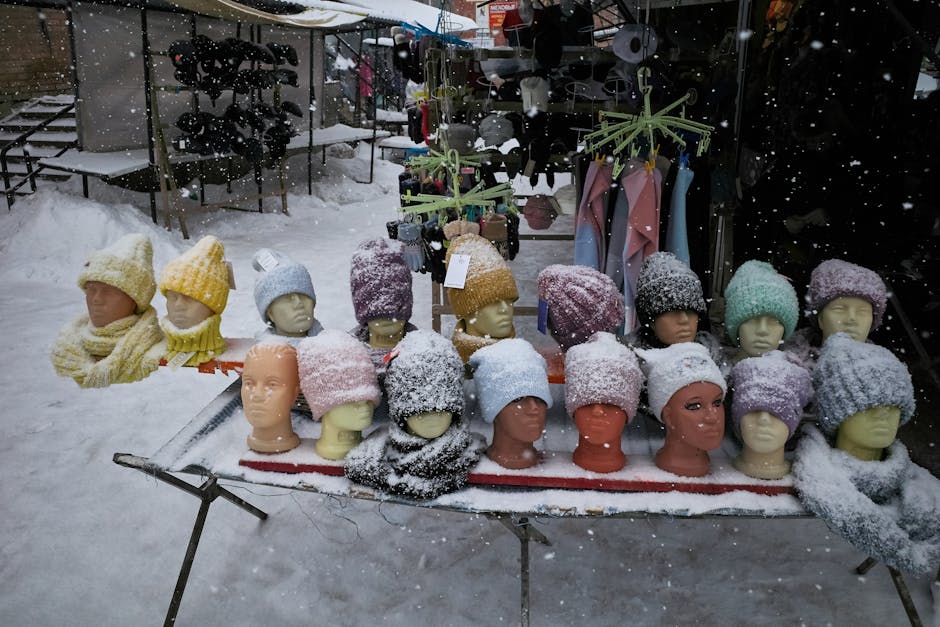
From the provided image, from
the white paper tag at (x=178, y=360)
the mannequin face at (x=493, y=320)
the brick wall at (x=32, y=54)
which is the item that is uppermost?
the brick wall at (x=32, y=54)

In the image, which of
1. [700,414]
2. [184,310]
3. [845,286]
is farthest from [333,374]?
[845,286]

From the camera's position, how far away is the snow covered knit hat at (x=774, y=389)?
189 centimetres

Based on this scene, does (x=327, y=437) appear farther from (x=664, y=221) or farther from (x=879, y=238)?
(x=879, y=238)

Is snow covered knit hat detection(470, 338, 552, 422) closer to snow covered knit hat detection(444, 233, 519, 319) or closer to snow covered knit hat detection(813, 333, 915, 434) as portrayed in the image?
snow covered knit hat detection(444, 233, 519, 319)

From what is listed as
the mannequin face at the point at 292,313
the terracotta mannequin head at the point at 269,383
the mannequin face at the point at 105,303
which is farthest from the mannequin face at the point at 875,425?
the mannequin face at the point at 105,303

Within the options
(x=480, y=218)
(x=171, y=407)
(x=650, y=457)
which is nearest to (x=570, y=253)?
(x=480, y=218)

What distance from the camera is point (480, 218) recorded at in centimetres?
321

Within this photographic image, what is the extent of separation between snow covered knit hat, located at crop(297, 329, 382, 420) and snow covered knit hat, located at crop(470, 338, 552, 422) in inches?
14.3

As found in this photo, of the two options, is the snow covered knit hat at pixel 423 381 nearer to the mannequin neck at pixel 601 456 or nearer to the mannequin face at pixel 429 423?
the mannequin face at pixel 429 423

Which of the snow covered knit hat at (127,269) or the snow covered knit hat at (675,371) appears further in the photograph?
the snow covered knit hat at (127,269)

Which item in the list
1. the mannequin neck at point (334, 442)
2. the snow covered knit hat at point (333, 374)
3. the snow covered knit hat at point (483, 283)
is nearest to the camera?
the snow covered knit hat at point (333, 374)

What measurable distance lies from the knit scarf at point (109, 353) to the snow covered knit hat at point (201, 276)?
0.24 metres

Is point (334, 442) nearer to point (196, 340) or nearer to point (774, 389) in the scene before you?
point (196, 340)

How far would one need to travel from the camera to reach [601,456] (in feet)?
6.61
